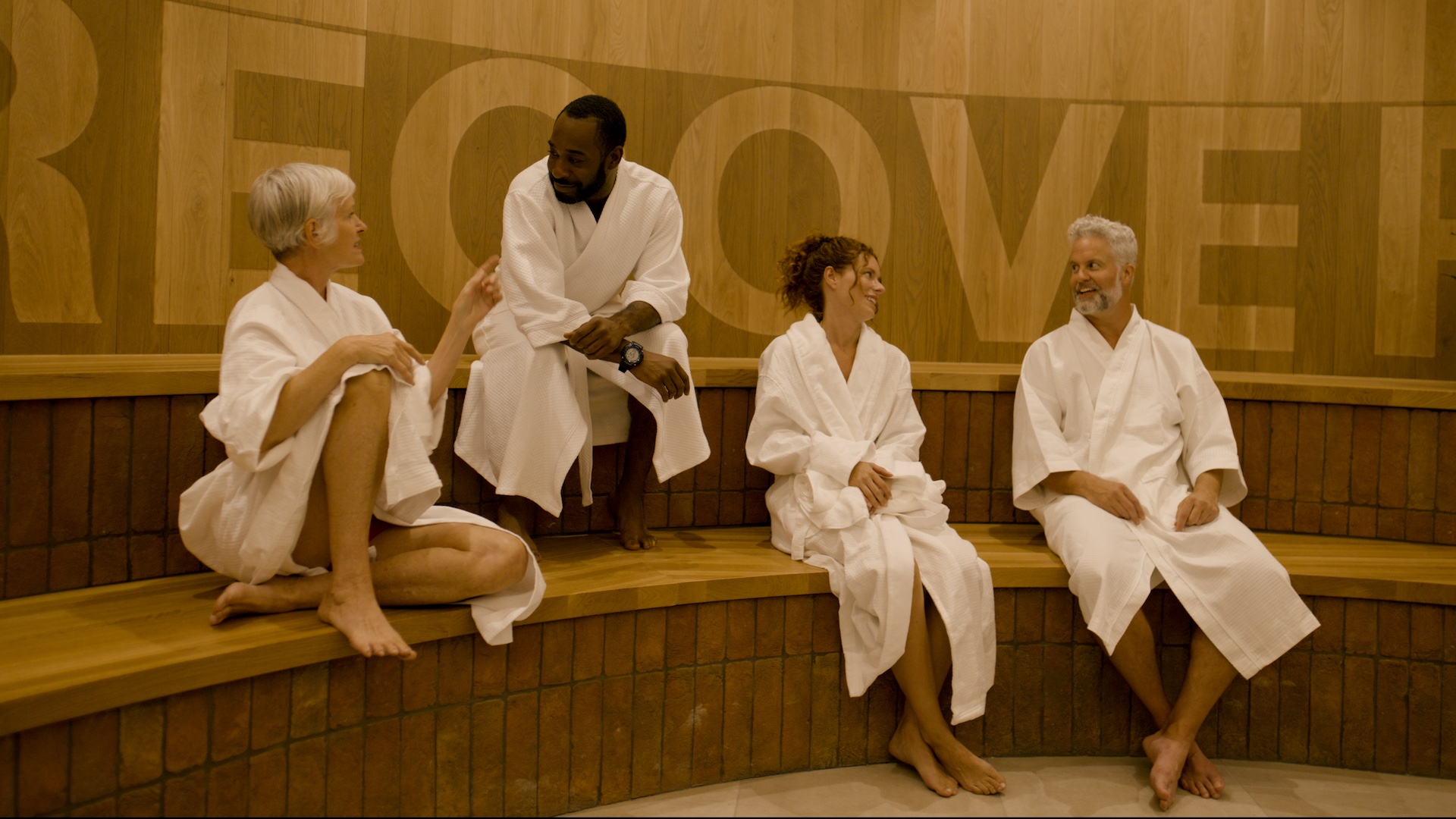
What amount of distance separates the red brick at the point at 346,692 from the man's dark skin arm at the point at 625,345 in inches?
38.6

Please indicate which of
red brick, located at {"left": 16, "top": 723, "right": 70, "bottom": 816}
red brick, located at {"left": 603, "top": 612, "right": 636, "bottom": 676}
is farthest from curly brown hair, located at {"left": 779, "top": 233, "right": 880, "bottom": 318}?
red brick, located at {"left": 16, "top": 723, "right": 70, "bottom": 816}

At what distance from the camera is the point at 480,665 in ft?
7.38

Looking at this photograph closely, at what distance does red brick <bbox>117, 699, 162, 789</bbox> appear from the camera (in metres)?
1.78

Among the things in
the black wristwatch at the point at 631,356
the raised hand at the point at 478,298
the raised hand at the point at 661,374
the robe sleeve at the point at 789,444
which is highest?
the raised hand at the point at 478,298

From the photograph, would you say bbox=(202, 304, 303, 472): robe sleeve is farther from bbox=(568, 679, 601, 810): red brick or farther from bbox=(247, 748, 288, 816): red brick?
bbox=(568, 679, 601, 810): red brick

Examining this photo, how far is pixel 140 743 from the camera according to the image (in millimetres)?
1795

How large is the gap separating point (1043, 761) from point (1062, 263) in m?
1.97

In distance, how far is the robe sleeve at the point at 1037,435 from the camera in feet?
9.82

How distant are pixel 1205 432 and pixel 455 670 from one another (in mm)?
2057

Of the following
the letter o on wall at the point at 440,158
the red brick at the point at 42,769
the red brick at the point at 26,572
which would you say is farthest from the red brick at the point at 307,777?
the letter o on wall at the point at 440,158

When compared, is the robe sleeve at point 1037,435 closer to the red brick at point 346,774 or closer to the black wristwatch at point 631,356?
the black wristwatch at point 631,356

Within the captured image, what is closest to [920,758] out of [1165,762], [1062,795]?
[1062,795]

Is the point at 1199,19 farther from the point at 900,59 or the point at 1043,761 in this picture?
the point at 1043,761

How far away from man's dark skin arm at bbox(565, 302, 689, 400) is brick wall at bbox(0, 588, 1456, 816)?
605 millimetres
